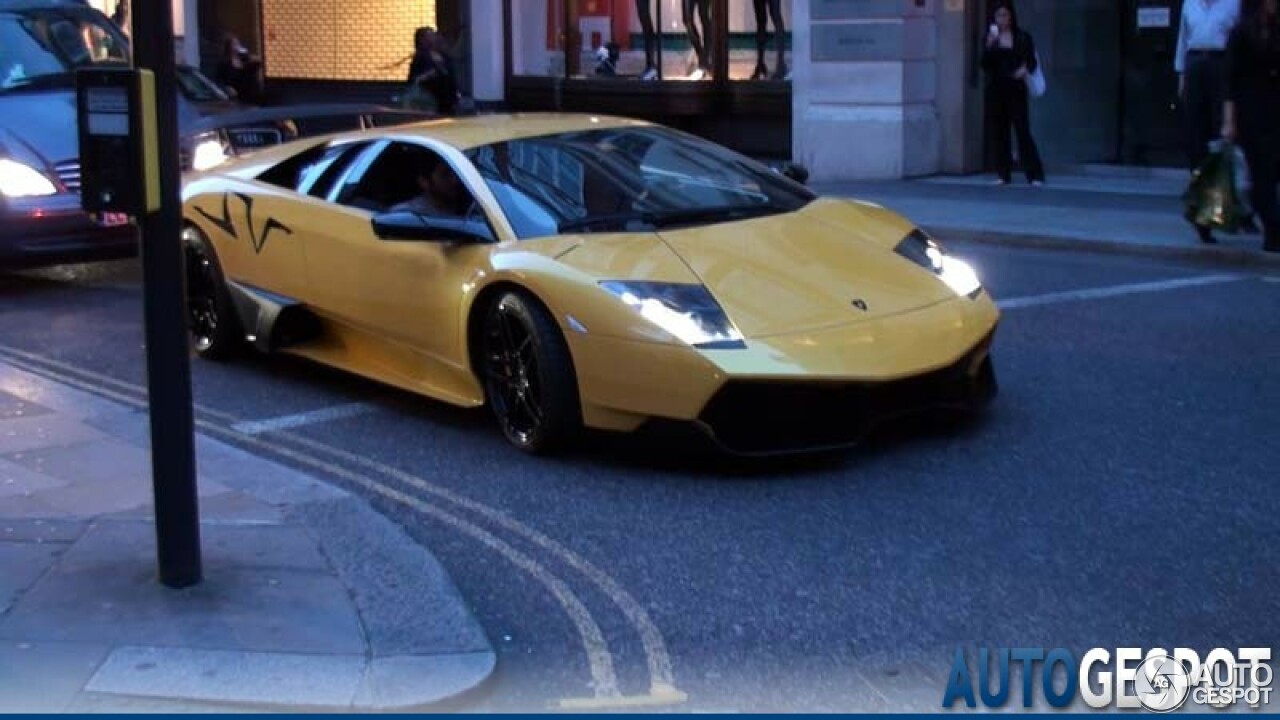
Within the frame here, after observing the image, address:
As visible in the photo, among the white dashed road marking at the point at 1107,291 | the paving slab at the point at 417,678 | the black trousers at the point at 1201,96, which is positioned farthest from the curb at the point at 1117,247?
the paving slab at the point at 417,678

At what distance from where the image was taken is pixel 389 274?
7680 mm

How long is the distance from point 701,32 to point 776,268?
13016 millimetres

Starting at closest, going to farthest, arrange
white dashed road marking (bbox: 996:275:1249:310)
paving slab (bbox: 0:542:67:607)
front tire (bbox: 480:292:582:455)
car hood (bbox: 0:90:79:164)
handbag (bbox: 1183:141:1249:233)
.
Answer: paving slab (bbox: 0:542:67:607) < front tire (bbox: 480:292:582:455) < white dashed road marking (bbox: 996:275:1249:310) < car hood (bbox: 0:90:79:164) < handbag (bbox: 1183:141:1249:233)

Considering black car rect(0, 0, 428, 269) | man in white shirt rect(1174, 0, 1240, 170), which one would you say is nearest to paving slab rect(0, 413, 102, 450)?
black car rect(0, 0, 428, 269)

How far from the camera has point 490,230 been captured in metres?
7.20

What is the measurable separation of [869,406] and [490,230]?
5.89 ft

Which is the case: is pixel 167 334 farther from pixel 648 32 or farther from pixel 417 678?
pixel 648 32

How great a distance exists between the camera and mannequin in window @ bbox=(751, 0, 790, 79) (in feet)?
61.2

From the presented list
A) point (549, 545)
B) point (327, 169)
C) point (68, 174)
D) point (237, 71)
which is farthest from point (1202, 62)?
point (237, 71)

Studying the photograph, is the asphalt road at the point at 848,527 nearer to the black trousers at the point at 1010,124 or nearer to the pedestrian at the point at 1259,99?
the pedestrian at the point at 1259,99

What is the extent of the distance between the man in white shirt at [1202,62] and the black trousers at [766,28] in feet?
19.5

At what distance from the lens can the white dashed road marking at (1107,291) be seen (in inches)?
408

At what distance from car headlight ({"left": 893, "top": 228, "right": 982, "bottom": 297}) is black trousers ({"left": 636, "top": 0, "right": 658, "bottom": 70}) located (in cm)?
1278

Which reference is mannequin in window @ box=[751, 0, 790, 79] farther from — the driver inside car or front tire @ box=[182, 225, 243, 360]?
the driver inside car
